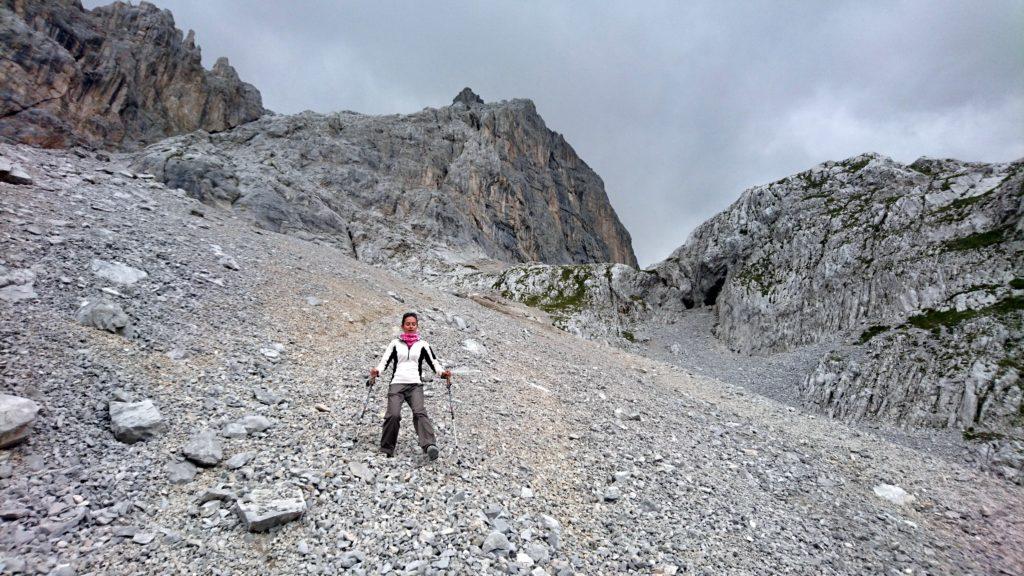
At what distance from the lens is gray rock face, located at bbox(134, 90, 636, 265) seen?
75.3m

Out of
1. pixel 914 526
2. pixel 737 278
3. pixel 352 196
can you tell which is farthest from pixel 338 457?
pixel 352 196

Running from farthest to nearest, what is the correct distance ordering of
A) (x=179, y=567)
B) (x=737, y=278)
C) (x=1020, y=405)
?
1. (x=737, y=278)
2. (x=1020, y=405)
3. (x=179, y=567)

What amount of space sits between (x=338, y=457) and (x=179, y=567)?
2.88 meters

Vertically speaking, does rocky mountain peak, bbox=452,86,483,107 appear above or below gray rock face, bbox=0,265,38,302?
above

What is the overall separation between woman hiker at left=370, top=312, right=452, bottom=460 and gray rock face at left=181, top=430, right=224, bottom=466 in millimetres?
2828

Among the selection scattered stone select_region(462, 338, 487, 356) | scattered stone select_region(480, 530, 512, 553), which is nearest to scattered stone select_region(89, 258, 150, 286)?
scattered stone select_region(462, 338, 487, 356)

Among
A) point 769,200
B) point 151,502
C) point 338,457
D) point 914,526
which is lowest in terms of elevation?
point 151,502

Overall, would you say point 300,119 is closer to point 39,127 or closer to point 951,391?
point 39,127

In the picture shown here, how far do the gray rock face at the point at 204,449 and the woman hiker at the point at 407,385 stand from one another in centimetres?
283

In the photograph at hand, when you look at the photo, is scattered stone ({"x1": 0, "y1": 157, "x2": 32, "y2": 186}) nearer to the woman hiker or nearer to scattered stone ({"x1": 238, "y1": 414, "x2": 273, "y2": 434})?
scattered stone ({"x1": 238, "y1": 414, "x2": 273, "y2": 434})

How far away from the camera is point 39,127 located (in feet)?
247

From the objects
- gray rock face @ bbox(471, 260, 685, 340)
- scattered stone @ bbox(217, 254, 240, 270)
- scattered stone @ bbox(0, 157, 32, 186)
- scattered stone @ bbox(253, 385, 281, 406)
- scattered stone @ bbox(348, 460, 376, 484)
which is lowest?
scattered stone @ bbox(253, 385, 281, 406)

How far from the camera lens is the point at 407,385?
8.90 meters

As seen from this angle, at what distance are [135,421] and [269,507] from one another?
11.5 ft
